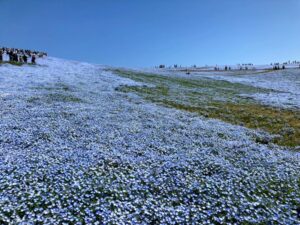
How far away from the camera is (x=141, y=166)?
14000 millimetres

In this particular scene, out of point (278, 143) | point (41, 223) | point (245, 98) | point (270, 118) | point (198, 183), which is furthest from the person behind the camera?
point (245, 98)

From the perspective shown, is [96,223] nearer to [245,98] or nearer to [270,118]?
[270,118]

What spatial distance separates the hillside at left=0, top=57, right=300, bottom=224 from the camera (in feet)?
34.2

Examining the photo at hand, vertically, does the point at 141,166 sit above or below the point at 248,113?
below

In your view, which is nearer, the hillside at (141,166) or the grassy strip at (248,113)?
the hillside at (141,166)

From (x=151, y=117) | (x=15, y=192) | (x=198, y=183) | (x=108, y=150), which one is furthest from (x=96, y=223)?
(x=151, y=117)

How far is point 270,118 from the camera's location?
26.8 meters

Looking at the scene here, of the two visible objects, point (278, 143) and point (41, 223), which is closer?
point (41, 223)

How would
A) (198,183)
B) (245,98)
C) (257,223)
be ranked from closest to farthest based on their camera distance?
(257,223), (198,183), (245,98)

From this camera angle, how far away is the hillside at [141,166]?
34.2 feet

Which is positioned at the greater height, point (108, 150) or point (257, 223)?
point (108, 150)

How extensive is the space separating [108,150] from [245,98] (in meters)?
28.9

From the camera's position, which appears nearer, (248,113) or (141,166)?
(141,166)

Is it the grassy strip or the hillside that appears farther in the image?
the grassy strip
